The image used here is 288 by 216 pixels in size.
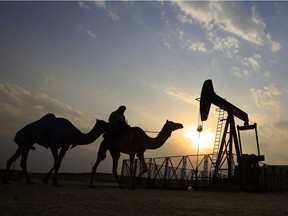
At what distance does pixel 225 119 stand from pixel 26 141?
1304 centimetres

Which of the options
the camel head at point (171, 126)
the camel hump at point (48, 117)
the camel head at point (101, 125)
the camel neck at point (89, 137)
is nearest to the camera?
the camel hump at point (48, 117)

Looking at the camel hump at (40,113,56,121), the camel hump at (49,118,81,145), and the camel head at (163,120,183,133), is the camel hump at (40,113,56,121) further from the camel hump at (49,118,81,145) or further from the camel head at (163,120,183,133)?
the camel head at (163,120,183,133)

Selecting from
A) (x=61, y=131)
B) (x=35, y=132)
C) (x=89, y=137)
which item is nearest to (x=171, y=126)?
(x=89, y=137)

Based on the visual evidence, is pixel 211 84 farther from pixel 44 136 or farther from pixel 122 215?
pixel 122 215

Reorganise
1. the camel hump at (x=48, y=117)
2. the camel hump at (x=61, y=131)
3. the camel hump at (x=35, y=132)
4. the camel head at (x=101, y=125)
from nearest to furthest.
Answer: the camel hump at (x=61, y=131), the camel hump at (x=35, y=132), the camel hump at (x=48, y=117), the camel head at (x=101, y=125)

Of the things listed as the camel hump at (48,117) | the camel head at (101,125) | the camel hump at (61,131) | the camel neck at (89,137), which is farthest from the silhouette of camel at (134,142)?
the camel hump at (48,117)

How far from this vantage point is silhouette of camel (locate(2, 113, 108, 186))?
36.6ft

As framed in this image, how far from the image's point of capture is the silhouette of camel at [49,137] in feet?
36.6

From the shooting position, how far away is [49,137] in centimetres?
1123

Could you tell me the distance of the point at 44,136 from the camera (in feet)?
37.1

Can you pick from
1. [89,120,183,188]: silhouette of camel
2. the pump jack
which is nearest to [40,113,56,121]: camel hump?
[89,120,183,188]: silhouette of camel

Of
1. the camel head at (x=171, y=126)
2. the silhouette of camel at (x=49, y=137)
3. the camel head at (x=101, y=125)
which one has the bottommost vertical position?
the silhouette of camel at (x=49, y=137)

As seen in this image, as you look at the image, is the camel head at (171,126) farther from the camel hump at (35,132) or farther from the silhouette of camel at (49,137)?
the camel hump at (35,132)

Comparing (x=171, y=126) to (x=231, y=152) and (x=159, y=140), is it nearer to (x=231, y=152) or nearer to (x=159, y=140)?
(x=159, y=140)
